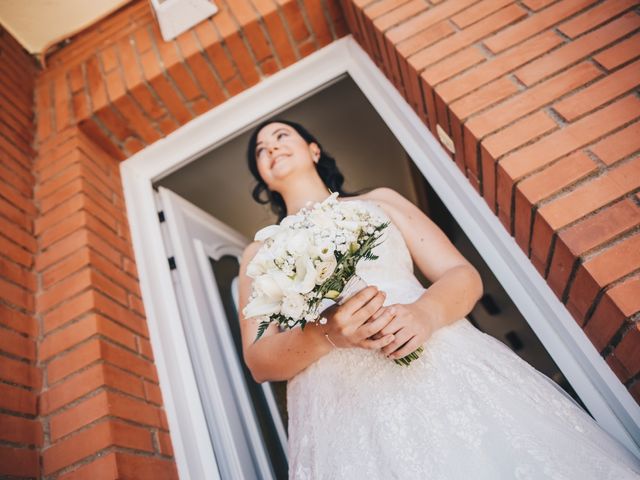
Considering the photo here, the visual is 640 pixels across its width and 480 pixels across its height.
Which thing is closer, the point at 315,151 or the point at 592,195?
the point at 592,195

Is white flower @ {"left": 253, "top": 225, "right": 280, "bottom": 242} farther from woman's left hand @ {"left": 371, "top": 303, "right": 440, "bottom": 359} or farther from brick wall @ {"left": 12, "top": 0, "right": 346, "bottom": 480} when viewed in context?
brick wall @ {"left": 12, "top": 0, "right": 346, "bottom": 480}

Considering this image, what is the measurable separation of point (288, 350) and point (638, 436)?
115 centimetres

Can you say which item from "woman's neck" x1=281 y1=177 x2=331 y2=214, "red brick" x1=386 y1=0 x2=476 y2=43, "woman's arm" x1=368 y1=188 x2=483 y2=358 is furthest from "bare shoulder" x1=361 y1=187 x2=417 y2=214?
"red brick" x1=386 y1=0 x2=476 y2=43

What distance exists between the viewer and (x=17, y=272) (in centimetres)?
179

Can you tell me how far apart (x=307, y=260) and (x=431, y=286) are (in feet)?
2.22

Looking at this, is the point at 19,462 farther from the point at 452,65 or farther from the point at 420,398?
the point at 452,65

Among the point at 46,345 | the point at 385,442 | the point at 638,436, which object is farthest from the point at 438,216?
the point at 46,345

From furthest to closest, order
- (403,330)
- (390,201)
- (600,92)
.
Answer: (390,201) → (600,92) → (403,330)

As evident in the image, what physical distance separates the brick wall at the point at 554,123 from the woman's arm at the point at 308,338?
592 mm

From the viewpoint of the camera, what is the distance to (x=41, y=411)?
5.20ft

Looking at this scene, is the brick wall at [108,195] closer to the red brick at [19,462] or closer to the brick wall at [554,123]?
the red brick at [19,462]

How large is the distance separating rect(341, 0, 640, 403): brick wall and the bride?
0.89 ft

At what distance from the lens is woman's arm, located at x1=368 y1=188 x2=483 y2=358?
1.24 metres

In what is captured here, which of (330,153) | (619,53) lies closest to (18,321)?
(619,53)
